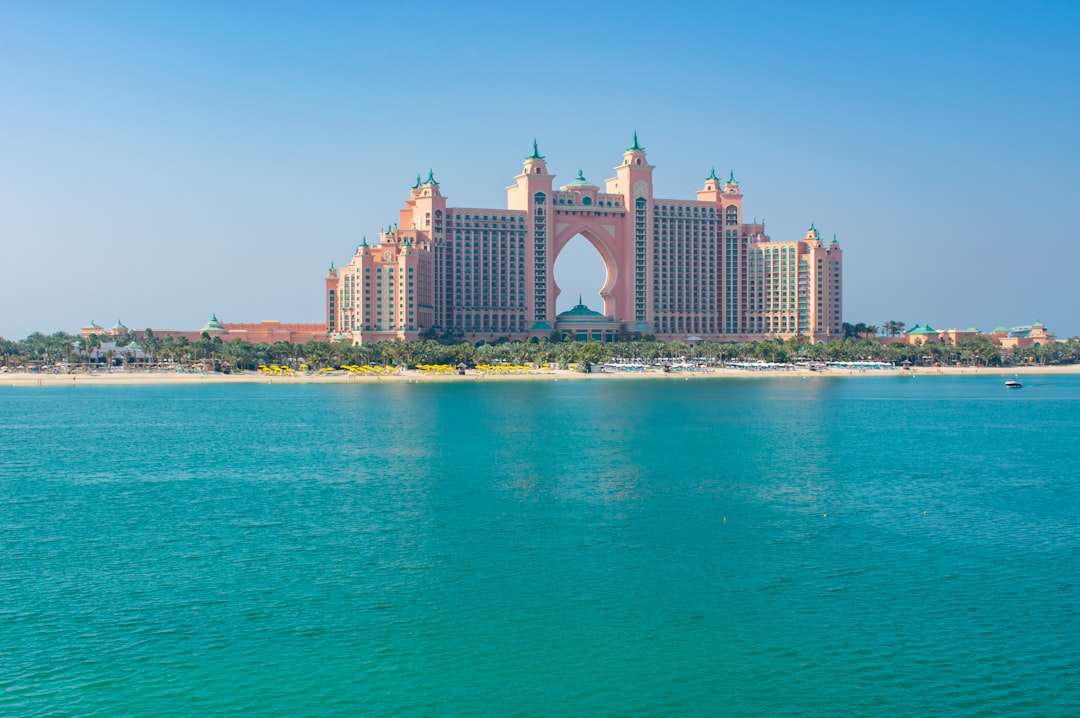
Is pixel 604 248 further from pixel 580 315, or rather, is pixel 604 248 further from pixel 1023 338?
→ pixel 1023 338

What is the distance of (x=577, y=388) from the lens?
113 metres

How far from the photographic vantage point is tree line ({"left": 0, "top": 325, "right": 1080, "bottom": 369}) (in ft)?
447

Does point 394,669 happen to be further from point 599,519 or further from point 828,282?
point 828,282

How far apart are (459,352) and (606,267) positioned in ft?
126

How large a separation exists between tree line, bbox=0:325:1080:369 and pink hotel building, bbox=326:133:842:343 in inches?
199

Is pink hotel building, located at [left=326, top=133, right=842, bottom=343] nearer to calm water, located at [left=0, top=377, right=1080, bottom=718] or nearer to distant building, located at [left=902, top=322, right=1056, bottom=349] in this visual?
distant building, located at [left=902, top=322, right=1056, bottom=349]

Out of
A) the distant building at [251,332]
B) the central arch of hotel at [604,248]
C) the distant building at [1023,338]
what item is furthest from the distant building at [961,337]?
the distant building at [251,332]

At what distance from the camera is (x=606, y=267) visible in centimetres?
16488

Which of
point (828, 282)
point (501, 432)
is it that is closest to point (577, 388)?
point (501, 432)

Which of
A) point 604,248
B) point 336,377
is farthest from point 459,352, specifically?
point 604,248

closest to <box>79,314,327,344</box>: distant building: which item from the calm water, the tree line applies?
the tree line

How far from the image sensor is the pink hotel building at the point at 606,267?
14925 cm

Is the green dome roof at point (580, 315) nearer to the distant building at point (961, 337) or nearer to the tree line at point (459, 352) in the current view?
the tree line at point (459, 352)

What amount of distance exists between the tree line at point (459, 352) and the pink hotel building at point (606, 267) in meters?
5.07
